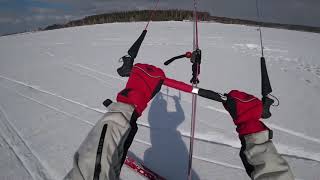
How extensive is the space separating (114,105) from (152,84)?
35cm

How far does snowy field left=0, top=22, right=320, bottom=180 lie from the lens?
4.16m

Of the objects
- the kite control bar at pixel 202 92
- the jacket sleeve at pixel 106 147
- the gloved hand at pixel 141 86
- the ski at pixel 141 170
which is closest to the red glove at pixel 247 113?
the kite control bar at pixel 202 92

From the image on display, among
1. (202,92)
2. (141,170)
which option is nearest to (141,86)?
(202,92)

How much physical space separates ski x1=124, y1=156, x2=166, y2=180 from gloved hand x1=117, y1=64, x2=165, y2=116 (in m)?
1.68

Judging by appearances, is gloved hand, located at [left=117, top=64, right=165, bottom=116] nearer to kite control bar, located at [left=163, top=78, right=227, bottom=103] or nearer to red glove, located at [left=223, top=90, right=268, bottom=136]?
kite control bar, located at [left=163, top=78, right=227, bottom=103]

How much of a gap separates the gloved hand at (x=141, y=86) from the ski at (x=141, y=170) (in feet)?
5.50

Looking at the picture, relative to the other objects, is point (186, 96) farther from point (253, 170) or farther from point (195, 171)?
point (253, 170)

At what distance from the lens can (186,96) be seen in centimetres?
704

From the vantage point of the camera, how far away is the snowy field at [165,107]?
4156 mm

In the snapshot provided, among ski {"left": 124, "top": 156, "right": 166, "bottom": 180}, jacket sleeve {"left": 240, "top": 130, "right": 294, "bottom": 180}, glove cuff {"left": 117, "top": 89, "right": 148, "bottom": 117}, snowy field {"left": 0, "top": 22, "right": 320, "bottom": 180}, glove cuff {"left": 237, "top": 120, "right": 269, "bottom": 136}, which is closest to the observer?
jacket sleeve {"left": 240, "top": 130, "right": 294, "bottom": 180}

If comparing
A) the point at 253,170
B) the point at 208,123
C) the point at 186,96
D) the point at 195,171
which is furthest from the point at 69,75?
the point at 253,170

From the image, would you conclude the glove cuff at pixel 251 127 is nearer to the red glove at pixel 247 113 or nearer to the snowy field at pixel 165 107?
the red glove at pixel 247 113

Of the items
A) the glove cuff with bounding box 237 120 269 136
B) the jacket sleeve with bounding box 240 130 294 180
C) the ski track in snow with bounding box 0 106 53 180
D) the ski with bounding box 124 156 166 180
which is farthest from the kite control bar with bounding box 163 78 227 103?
the ski track in snow with bounding box 0 106 53 180

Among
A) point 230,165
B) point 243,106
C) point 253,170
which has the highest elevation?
point 243,106
